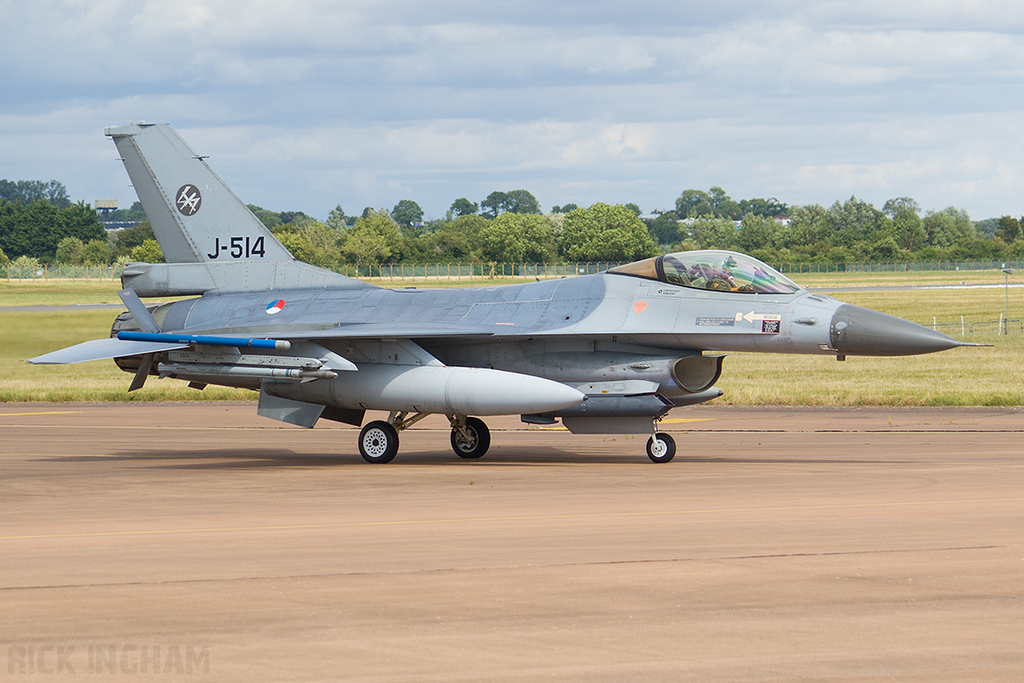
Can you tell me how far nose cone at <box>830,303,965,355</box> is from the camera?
568 inches

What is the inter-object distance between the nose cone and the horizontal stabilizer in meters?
9.73

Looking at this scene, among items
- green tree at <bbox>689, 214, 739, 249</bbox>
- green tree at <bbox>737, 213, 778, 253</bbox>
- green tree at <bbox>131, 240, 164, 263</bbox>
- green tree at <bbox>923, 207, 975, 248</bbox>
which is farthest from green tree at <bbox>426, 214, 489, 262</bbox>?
green tree at <bbox>923, 207, 975, 248</bbox>

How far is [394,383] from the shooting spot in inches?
651

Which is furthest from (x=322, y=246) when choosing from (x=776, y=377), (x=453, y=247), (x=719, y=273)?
(x=719, y=273)

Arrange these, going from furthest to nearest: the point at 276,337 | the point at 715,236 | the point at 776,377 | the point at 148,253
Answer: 1. the point at 715,236
2. the point at 148,253
3. the point at 776,377
4. the point at 276,337

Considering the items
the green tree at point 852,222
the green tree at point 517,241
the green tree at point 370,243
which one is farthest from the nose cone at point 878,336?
the green tree at point 852,222

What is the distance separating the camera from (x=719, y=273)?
52.1ft

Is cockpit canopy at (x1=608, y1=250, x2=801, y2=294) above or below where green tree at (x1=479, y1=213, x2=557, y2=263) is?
below

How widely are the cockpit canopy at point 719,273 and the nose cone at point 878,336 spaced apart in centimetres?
96

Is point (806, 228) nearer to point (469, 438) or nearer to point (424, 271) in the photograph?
point (424, 271)

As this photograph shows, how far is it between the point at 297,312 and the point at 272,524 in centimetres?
763

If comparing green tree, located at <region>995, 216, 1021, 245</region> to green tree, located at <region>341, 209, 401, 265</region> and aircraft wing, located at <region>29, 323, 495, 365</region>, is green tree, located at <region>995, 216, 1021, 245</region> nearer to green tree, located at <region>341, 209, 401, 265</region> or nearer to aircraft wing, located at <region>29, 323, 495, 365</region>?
green tree, located at <region>341, 209, 401, 265</region>

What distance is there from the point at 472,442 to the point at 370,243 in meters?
90.1

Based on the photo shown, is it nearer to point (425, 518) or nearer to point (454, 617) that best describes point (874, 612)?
point (454, 617)
